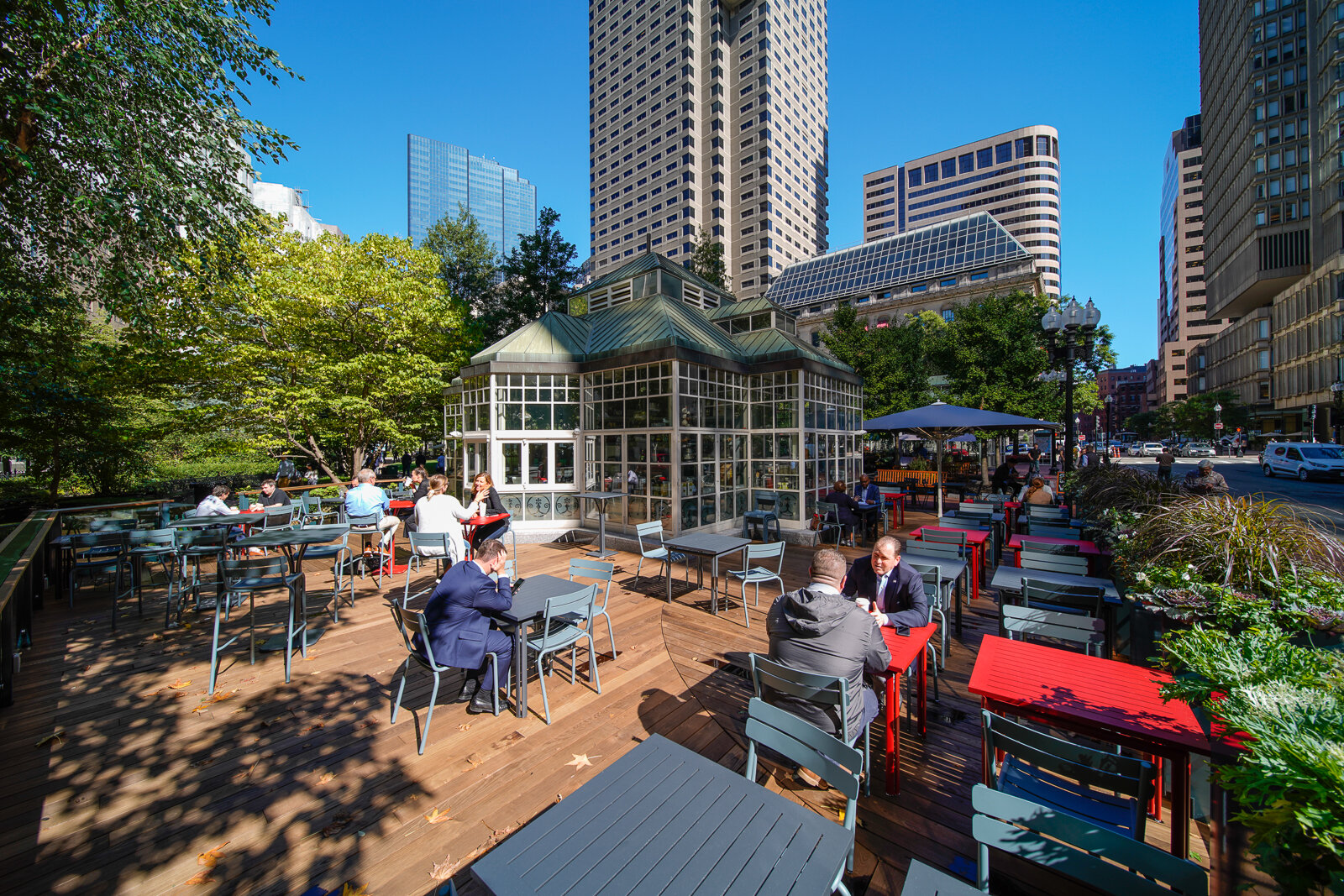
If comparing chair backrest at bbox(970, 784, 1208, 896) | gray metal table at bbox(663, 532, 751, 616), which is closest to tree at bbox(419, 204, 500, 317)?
gray metal table at bbox(663, 532, 751, 616)

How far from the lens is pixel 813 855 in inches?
64.2

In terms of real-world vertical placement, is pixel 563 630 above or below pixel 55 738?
above

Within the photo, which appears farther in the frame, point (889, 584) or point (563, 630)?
point (563, 630)

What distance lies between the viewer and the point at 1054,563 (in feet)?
16.2

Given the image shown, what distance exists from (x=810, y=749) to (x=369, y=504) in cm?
768

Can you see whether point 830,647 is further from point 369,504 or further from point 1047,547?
point 369,504

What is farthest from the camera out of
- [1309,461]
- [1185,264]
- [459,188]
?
[459,188]

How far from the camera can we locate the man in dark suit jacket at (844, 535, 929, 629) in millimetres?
3875

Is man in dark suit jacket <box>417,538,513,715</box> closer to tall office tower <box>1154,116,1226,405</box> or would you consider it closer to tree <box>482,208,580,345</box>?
tree <box>482,208,580,345</box>

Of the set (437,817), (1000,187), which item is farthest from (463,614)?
(1000,187)

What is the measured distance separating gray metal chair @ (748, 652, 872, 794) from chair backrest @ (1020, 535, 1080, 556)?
438 cm

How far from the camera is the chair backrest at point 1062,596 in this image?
4223 millimetres

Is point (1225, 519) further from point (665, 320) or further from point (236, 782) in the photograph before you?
point (665, 320)

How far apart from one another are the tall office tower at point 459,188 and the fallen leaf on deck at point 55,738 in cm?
16269
